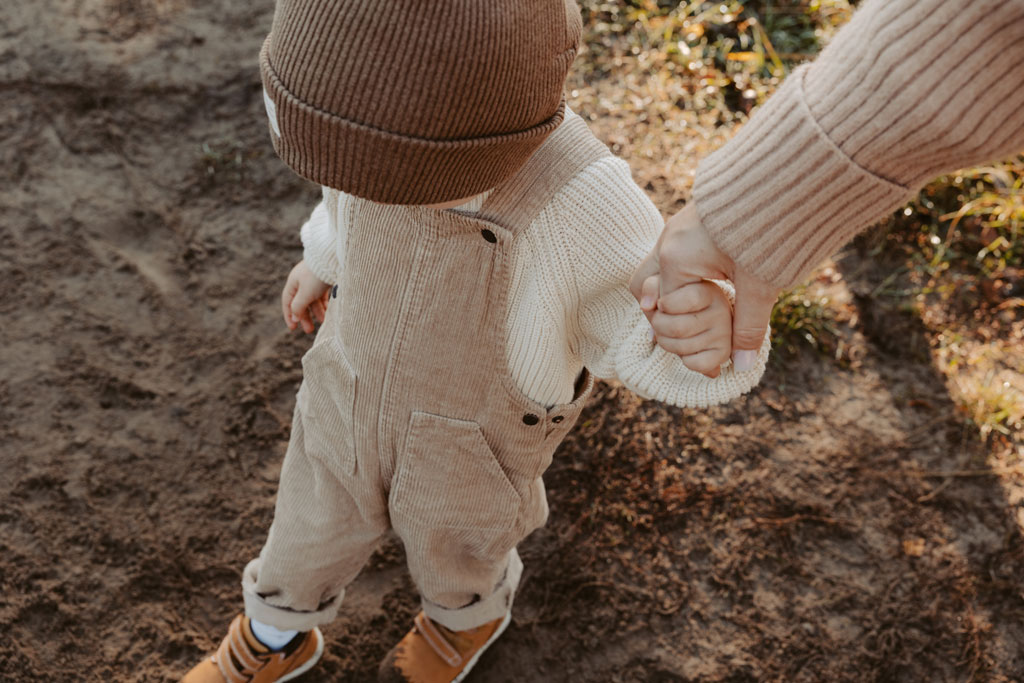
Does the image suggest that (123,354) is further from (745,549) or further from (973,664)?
(973,664)

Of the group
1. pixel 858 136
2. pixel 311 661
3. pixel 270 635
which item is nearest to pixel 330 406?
pixel 270 635

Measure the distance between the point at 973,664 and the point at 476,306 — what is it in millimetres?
1481

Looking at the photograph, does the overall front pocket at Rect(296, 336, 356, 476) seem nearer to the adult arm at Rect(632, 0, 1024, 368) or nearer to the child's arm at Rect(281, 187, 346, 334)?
the child's arm at Rect(281, 187, 346, 334)

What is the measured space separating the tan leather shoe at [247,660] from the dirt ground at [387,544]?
0.10 meters

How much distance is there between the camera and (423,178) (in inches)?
35.6

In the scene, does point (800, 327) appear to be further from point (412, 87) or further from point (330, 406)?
point (412, 87)

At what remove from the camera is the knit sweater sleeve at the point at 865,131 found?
2.51 feet

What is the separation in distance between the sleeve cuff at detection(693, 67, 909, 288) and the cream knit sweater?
15 cm

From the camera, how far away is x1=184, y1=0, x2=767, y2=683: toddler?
2.72 ft

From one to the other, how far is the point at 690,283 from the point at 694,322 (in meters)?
0.05

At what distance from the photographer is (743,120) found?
106 inches

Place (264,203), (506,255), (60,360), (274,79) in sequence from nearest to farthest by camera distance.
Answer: (274,79) → (506,255) → (60,360) → (264,203)

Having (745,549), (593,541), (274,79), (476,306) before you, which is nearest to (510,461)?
(476,306)

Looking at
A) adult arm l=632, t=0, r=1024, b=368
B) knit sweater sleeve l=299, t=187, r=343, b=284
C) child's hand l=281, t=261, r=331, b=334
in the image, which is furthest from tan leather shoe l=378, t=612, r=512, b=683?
adult arm l=632, t=0, r=1024, b=368
